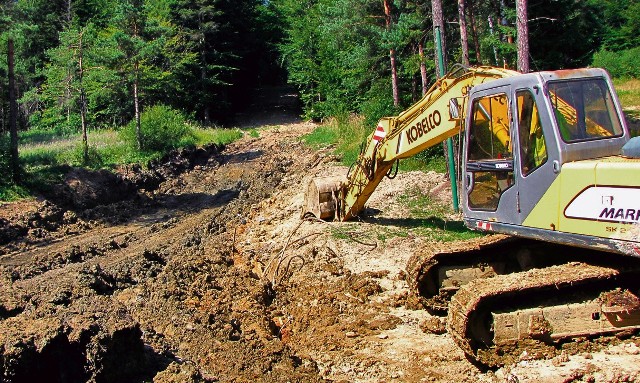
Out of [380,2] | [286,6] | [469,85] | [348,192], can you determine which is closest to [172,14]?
[286,6]

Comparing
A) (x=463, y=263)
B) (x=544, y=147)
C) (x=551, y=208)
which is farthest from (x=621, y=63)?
(x=551, y=208)

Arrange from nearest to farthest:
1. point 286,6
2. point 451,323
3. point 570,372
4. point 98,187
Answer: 1. point 570,372
2. point 451,323
3. point 98,187
4. point 286,6

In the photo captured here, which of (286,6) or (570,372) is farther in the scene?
(286,6)

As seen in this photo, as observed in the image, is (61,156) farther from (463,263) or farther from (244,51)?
(244,51)

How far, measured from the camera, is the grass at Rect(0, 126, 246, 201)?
18.2 metres

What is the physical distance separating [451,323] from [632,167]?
2.35 metres

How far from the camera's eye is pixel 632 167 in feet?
17.4

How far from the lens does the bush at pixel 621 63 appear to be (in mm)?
39000

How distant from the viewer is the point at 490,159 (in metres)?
7.15

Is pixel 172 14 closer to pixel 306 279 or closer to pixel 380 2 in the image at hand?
pixel 380 2

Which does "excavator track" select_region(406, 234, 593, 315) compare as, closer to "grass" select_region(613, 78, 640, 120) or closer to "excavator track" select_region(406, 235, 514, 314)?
"excavator track" select_region(406, 235, 514, 314)

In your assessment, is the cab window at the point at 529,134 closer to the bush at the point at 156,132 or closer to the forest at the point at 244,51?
the forest at the point at 244,51

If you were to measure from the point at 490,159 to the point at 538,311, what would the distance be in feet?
5.91

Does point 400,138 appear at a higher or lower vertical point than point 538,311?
higher
